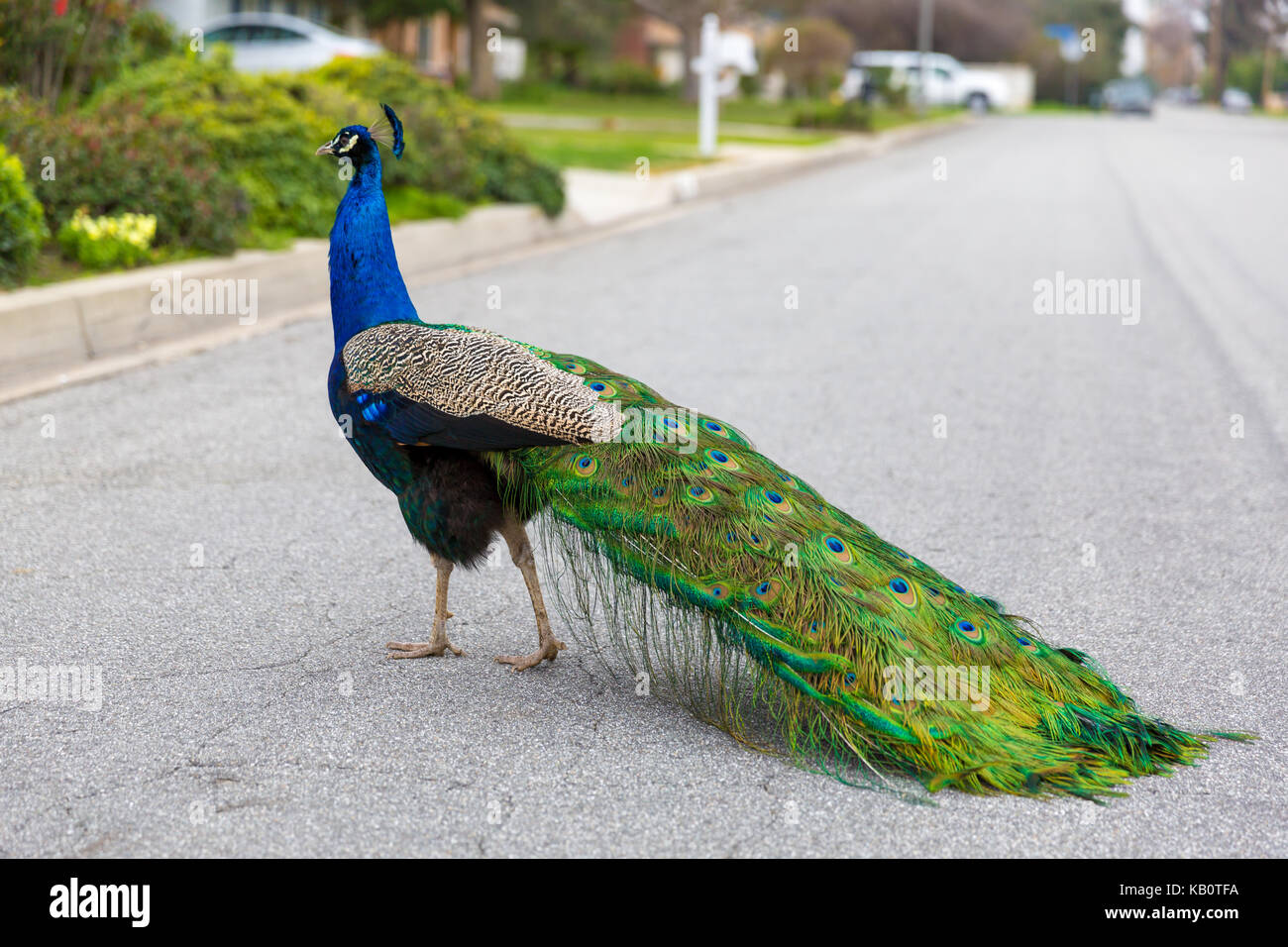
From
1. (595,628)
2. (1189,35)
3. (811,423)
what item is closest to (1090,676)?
(595,628)

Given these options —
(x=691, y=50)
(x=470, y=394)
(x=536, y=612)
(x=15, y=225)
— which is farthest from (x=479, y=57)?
(x=470, y=394)

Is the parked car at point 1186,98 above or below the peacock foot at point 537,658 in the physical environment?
above

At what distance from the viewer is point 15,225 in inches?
313

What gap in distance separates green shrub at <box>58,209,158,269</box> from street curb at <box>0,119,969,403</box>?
16cm

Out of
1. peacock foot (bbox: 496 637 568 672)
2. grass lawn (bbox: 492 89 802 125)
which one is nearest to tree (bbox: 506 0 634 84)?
grass lawn (bbox: 492 89 802 125)

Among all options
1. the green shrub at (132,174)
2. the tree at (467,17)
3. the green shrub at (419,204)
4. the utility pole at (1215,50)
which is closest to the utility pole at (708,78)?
the green shrub at (419,204)

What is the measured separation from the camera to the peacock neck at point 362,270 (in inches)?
162

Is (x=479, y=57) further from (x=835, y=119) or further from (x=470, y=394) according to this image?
(x=470, y=394)

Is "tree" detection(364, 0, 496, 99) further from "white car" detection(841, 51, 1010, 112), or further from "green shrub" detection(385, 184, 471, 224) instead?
"white car" detection(841, 51, 1010, 112)

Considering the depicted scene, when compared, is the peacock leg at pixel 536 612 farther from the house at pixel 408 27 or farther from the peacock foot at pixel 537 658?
the house at pixel 408 27

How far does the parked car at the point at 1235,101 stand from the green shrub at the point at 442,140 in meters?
68.1

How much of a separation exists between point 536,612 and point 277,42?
27.1 m

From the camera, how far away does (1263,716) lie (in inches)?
150

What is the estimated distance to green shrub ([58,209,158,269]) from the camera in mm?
8781
